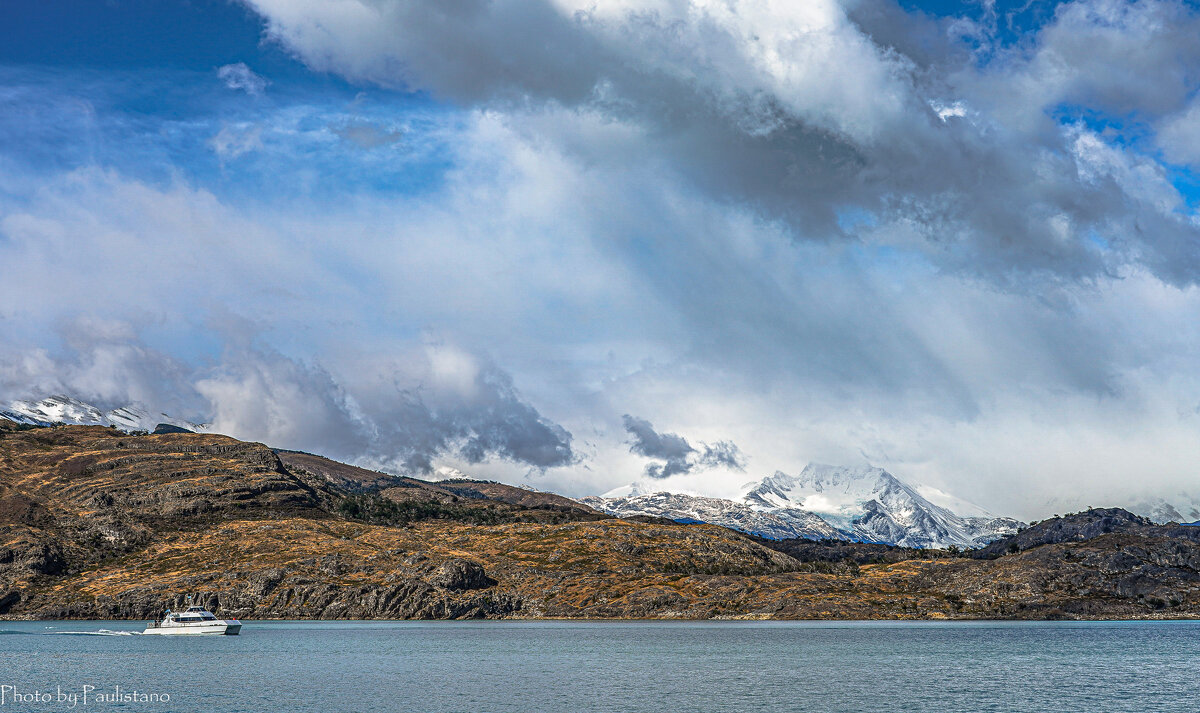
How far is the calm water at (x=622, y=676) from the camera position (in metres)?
110

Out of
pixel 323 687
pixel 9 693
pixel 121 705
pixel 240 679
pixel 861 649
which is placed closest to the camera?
pixel 121 705

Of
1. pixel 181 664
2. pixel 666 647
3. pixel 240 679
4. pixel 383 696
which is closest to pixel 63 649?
pixel 181 664

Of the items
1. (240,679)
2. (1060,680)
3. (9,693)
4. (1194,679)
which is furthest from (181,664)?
(1194,679)

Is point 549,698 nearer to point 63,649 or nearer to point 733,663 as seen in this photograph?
point 733,663

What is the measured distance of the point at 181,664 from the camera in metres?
156

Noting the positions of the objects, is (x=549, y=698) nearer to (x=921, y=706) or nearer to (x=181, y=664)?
(x=921, y=706)

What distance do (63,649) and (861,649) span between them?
15130 cm

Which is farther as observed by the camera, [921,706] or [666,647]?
[666,647]

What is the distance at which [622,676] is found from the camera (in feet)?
455

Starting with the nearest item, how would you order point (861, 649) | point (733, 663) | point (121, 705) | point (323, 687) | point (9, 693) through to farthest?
point (121, 705)
point (9, 693)
point (323, 687)
point (733, 663)
point (861, 649)

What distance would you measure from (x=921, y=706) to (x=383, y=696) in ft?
206

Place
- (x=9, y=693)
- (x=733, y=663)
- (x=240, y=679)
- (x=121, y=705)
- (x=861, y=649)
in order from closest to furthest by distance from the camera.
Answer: (x=121, y=705), (x=9, y=693), (x=240, y=679), (x=733, y=663), (x=861, y=649)

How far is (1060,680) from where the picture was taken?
5162 inches

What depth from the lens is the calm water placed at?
361 ft
